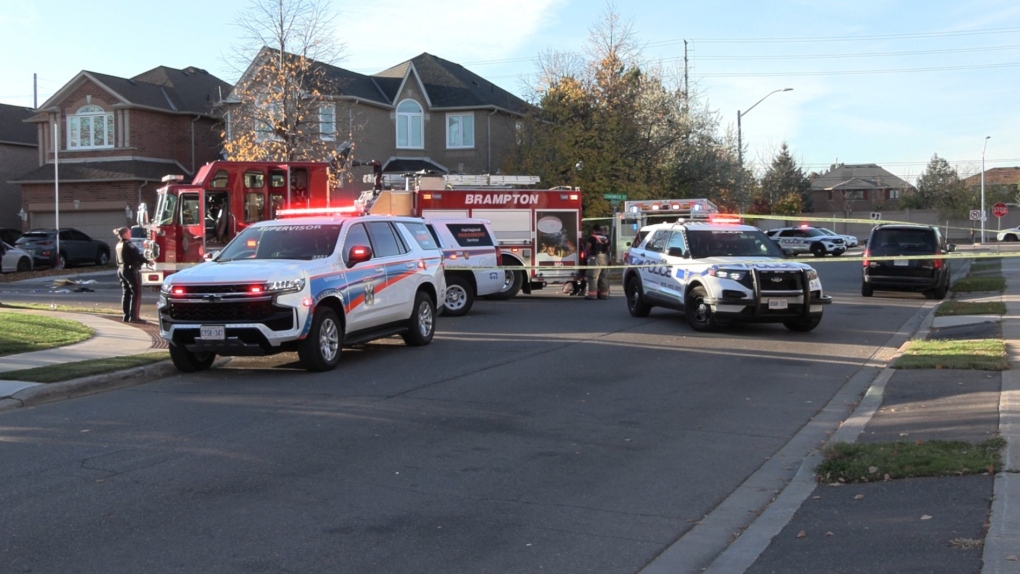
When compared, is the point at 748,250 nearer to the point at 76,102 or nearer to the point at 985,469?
the point at 985,469

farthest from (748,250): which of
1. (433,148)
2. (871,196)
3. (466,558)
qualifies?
(871,196)

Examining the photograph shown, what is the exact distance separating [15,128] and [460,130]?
75.5 feet

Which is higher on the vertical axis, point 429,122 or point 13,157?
point 429,122

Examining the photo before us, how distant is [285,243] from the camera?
12.7 meters

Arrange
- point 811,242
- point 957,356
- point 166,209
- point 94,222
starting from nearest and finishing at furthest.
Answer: point 957,356 < point 166,209 < point 94,222 < point 811,242

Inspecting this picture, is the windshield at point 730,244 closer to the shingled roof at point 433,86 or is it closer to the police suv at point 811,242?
the shingled roof at point 433,86

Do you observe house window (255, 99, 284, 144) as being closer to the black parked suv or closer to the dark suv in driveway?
the dark suv in driveway

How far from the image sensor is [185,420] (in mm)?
9086

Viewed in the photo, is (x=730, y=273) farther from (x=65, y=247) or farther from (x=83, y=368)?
(x=65, y=247)

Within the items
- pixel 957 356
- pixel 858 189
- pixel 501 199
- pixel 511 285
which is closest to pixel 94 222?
pixel 501 199

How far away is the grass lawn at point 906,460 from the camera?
6625mm

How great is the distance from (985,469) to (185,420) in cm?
678

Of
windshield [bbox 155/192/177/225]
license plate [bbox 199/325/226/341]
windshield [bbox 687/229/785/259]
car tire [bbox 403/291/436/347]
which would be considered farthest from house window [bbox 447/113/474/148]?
license plate [bbox 199/325/226/341]

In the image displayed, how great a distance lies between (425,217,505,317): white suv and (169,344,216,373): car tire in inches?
291
